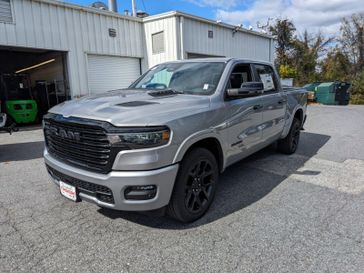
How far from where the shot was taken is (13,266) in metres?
2.48

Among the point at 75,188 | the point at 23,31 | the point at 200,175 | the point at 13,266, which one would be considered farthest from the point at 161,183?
the point at 23,31

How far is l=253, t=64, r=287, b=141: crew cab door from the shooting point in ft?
15.0

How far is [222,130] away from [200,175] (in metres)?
0.61

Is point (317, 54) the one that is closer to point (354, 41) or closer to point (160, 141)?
point (354, 41)

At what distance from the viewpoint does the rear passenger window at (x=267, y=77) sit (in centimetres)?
478

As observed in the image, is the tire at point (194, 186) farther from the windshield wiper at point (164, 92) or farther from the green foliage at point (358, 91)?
the green foliage at point (358, 91)

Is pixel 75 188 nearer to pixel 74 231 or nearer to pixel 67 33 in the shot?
pixel 74 231

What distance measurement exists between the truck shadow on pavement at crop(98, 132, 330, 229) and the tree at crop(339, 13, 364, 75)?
28.8 metres

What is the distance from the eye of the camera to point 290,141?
588 cm

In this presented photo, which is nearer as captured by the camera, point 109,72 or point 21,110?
point 21,110

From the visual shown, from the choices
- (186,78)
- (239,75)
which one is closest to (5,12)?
(186,78)

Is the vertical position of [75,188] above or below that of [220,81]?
below

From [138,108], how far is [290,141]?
4.09 meters

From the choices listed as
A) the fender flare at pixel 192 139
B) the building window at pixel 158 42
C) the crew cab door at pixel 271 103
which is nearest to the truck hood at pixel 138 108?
the fender flare at pixel 192 139
